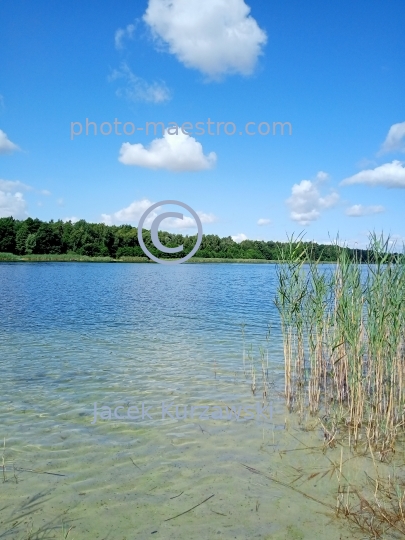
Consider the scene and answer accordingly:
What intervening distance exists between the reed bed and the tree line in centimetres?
6575

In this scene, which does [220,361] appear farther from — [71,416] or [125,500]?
[125,500]

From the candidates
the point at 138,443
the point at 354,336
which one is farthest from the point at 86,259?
the point at 354,336

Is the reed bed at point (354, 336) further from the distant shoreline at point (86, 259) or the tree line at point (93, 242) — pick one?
the distant shoreline at point (86, 259)

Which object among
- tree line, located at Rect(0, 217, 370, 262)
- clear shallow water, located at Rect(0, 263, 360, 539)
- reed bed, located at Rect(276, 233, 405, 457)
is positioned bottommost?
clear shallow water, located at Rect(0, 263, 360, 539)

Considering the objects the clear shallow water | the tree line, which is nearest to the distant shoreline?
the tree line

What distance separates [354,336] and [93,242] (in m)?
82.5

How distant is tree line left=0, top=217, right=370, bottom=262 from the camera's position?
3132 inches

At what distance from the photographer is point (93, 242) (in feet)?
278

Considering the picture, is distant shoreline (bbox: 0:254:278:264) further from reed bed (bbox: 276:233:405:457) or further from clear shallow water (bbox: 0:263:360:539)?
reed bed (bbox: 276:233:405:457)

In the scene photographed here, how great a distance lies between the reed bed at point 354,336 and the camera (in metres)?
5.61

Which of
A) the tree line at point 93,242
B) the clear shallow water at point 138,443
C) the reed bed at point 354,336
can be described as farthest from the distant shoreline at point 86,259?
the reed bed at point 354,336

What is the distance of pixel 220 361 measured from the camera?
33.0 ft

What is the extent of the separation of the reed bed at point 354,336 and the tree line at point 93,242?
65754mm

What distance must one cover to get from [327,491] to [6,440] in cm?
384
